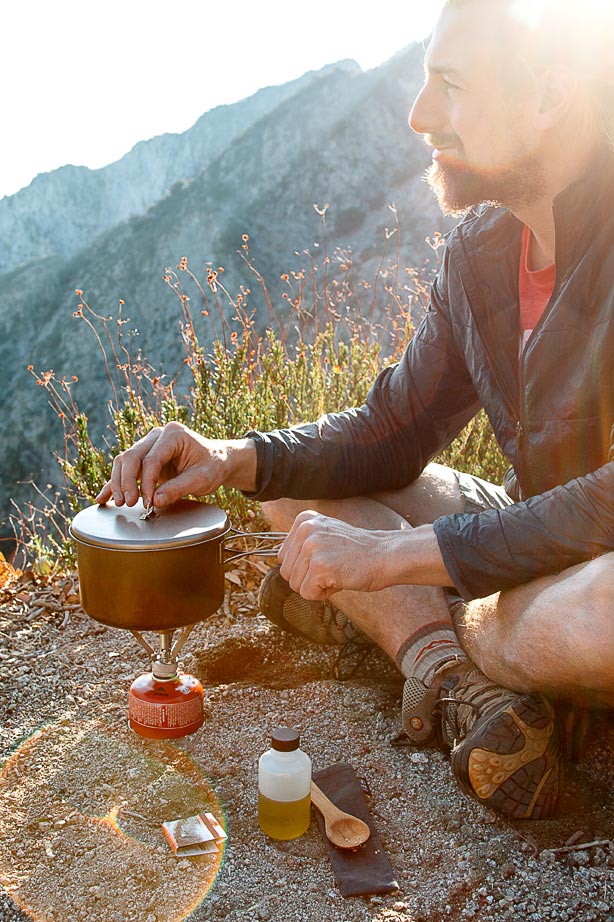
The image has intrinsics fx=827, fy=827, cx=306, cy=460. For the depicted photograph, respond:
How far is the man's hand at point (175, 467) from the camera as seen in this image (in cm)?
229

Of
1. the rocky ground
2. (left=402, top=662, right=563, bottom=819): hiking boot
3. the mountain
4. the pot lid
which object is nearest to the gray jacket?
(left=402, top=662, right=563, bottom=819): hiking boot

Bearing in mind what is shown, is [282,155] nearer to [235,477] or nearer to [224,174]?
[224,174]

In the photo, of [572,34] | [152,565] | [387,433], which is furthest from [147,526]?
[572,34]

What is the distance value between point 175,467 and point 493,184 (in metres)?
1.24

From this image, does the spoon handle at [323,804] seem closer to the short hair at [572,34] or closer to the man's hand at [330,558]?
the man's hand at [330,558]

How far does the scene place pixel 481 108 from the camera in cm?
235

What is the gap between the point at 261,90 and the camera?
2008 inches

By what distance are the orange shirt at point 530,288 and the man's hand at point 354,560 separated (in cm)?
76

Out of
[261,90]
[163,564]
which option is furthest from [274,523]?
[261,90]

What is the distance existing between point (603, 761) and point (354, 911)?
35.6 inches

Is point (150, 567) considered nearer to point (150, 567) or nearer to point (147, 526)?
point (150, 567)

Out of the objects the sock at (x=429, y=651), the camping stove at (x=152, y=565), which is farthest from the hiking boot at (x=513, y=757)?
the camping stove at (x=152, y=565)

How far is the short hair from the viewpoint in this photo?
7.62 ft

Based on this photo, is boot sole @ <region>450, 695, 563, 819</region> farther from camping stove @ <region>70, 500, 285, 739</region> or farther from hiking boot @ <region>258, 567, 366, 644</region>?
hiking boot @ <region>258, 567, 366, 644</region>
